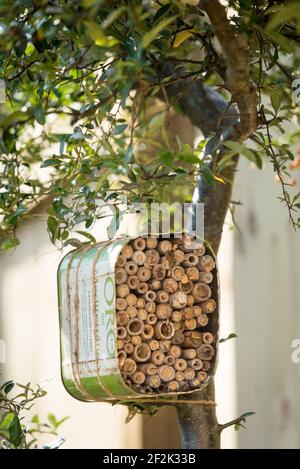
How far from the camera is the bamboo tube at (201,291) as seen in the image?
50.9 inches

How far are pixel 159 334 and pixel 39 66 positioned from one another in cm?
40

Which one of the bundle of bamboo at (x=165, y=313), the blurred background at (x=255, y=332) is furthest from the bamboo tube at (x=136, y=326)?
the blurred background at (x=255, y=332)

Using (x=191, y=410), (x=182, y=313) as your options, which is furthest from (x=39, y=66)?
(x=191, y=410)

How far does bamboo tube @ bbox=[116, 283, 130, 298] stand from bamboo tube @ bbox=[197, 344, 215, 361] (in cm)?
14

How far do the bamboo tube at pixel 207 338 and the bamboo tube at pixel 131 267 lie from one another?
14cm

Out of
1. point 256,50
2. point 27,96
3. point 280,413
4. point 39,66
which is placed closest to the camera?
point 39,66

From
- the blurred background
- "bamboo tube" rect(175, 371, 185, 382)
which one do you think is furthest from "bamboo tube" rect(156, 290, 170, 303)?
the blurred background

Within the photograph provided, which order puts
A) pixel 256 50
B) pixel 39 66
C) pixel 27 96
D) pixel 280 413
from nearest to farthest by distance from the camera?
1. pixel 39 66
2. pixel 256 50
3. pixel 27 96
4. pixel 280 413

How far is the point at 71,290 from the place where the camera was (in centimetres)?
127

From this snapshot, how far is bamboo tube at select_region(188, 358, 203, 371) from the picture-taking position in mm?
1272

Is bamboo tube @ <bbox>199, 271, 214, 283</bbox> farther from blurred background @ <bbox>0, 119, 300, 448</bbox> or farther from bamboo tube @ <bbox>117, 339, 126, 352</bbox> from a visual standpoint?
blurred background @ <bbox>0, 119, 300, 448</bbox>

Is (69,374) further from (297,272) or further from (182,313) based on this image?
(297,272)

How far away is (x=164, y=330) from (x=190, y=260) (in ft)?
0.35

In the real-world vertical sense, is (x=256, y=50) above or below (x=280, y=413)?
above
